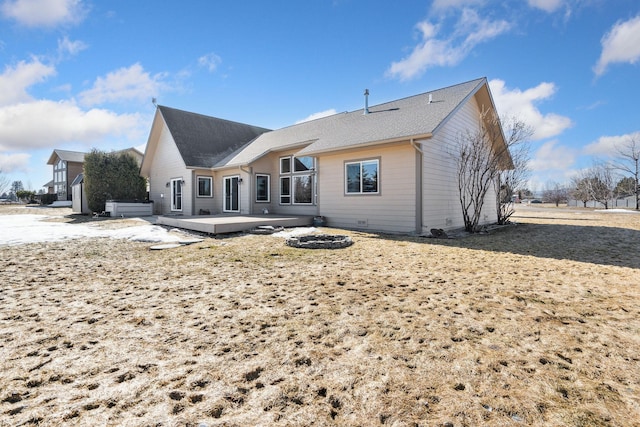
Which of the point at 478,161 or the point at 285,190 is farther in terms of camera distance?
the point at 285,190

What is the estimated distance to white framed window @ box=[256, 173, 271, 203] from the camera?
13.6 meters

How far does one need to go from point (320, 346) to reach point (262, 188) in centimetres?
1199

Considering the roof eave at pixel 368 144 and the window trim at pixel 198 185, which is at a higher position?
the roof eave at pixel 368 144

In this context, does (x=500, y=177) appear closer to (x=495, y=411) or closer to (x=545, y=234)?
(x=545, y=234)

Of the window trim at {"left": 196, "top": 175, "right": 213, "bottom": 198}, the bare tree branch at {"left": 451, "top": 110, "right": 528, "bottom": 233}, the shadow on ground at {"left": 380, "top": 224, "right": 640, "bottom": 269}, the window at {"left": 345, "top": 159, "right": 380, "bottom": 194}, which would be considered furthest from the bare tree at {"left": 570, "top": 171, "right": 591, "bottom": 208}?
the window trim at {"left": 196, "top": 175, "right": 213, "bottom": 198}

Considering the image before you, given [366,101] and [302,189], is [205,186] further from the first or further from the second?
[366,101]

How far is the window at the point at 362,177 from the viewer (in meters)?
9.84

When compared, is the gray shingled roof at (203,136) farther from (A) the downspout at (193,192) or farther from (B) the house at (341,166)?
(A) the downspout at (193,192)

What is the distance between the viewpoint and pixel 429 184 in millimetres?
9336

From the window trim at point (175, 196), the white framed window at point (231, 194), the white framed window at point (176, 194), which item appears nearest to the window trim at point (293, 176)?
the white framed window at point (231, 194)

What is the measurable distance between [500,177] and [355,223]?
20.8 ft

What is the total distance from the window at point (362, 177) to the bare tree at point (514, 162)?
5165mm

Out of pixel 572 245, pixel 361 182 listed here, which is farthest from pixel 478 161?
pixel 361 182

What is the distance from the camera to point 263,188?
1380cm
